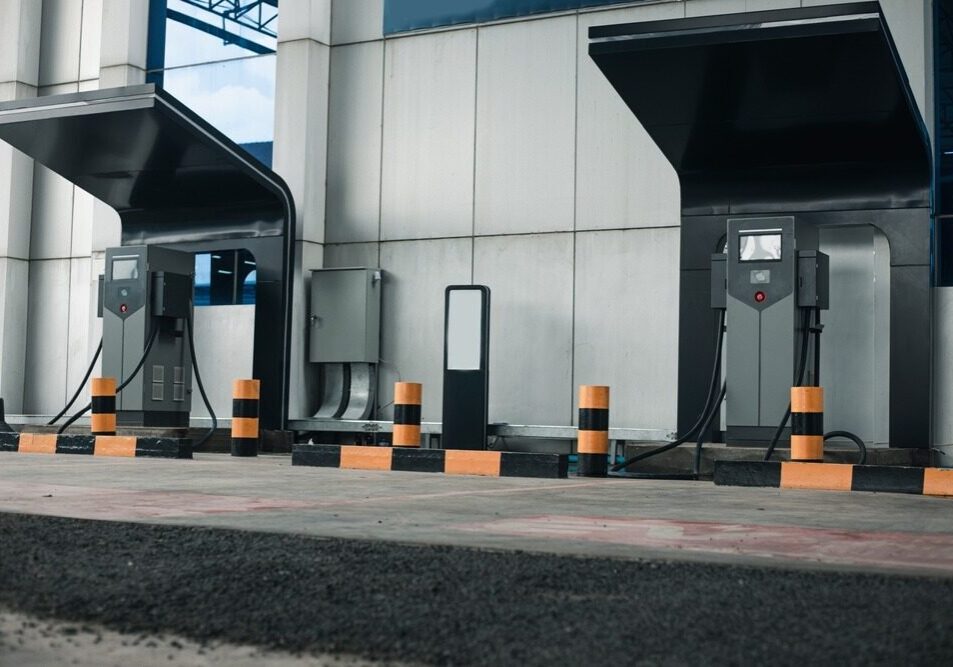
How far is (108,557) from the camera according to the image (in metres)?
4.02

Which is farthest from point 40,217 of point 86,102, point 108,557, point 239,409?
point 108,557

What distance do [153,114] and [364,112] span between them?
303 centimetres

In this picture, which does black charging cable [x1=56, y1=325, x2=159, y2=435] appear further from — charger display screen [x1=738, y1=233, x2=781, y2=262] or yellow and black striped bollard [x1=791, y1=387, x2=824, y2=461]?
yellow and black striped bollard [x1=791, y1=387, x2=824, y2=461]

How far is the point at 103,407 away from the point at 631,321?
5.29 meters

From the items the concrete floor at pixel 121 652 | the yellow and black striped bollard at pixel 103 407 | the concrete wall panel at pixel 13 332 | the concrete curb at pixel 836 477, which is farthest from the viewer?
the concrete wall panel at pixel 13 332

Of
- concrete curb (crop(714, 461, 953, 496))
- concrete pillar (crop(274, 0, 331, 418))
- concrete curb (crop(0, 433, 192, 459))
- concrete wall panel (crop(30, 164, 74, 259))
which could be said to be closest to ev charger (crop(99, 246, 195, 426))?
concrete curb (crop(0, 433, 192, 459))

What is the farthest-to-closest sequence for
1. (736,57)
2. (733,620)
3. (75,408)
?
(75,408), (736,57), (733,620)

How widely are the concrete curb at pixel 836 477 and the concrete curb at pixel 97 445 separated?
5.01m

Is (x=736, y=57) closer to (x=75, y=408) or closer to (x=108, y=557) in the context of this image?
(x=108, y=557)

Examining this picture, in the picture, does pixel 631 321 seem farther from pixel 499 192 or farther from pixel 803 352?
pixel 803 352

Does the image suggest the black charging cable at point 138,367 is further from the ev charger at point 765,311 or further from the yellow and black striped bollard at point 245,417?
the ev charger at point 765,311

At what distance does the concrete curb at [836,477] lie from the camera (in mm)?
8016

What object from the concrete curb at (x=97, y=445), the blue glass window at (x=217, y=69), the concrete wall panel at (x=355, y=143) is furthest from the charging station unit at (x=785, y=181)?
the blue glass window at (x=217, y=69)

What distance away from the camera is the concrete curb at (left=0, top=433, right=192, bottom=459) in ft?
36.1
